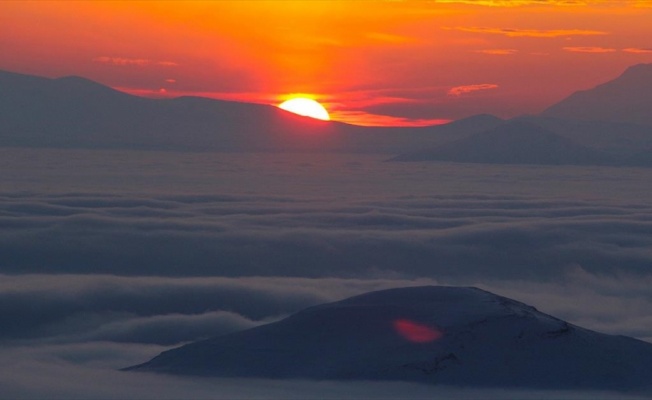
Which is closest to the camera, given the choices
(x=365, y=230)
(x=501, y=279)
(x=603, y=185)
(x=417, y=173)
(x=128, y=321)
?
(x=128, y=321)

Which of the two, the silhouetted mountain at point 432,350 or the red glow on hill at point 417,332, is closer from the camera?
the silhouetted mountain at point 432,350

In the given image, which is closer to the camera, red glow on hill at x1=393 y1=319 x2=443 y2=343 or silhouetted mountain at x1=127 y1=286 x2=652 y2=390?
silhouetted mountain at x1=127 y1=286 x2=652 y2=390

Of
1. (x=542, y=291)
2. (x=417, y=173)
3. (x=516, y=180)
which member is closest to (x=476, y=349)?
(x=542, y=291)

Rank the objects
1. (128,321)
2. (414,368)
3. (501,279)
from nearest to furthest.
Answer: (414,368)
(128,321)
(501,279)

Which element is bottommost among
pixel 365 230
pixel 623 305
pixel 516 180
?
pixel 623 305

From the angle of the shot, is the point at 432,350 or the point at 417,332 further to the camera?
the point at 417,332

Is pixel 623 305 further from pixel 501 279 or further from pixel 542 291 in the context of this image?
pixel 501 279

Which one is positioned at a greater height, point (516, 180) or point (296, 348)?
point (516, 180)

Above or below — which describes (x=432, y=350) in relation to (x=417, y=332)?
below
